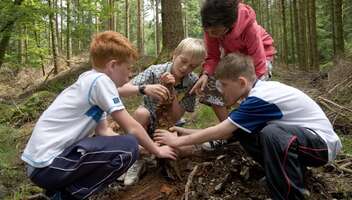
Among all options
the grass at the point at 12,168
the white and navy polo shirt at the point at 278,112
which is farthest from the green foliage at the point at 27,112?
the white and navy polo shirt at the point at 278,112

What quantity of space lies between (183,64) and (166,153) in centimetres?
88

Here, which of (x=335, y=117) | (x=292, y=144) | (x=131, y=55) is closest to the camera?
(x=292, y=144)

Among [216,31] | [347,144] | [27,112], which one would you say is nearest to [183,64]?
[216,31]

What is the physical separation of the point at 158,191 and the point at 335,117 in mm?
2465

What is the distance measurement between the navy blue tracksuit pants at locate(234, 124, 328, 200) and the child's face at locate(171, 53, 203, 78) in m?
1.10

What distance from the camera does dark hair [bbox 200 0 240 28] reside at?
3.30 metres

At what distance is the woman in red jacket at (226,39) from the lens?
132 inches

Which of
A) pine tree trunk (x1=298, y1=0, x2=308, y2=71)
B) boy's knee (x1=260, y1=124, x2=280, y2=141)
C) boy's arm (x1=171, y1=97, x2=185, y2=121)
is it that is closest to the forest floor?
boy's arm (x1=171, y1=97, x2=185, y2=121)

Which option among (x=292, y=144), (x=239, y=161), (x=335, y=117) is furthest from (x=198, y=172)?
(x=335, y=117)

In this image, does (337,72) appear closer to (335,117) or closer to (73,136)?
(335,117)

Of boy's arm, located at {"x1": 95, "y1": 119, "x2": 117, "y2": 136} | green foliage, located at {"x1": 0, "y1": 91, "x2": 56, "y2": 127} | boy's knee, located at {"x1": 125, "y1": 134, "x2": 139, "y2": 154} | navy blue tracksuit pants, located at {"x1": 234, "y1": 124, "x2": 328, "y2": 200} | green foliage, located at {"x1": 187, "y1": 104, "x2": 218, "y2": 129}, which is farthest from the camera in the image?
green foliage, located at {"x1": 0, "y1": 91, "x2": 56, "y2": 127}

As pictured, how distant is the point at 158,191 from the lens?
320 centimetres

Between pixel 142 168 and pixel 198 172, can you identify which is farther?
pixel 142 168

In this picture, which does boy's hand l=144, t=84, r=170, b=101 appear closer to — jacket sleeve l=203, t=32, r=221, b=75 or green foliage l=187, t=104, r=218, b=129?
jacket sleeve l=203, t=32, r=221, b=75
